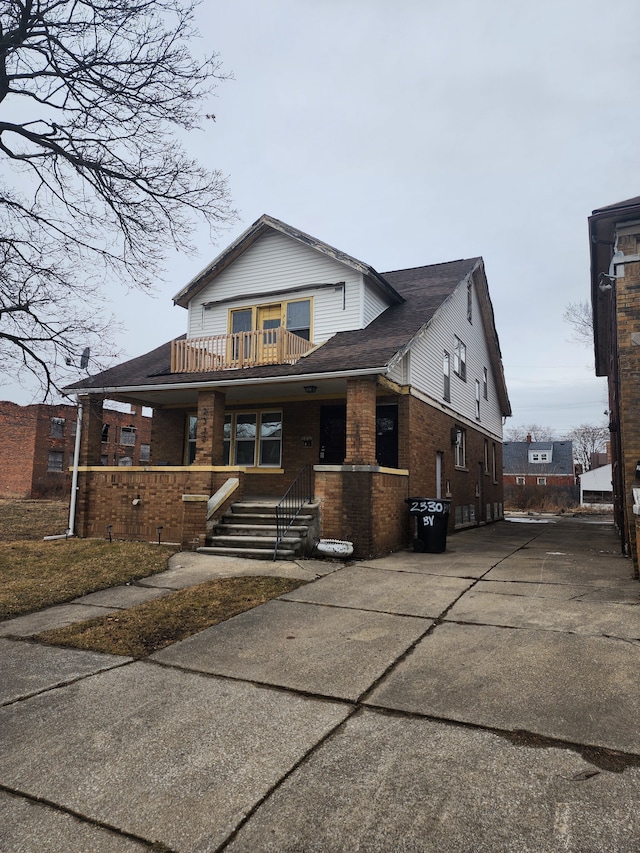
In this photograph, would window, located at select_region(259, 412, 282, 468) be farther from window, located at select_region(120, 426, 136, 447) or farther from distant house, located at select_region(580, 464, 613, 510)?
distant house, located at select_region(580, 464, 613, 510)

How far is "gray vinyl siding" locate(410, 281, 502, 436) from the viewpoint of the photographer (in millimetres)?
13633

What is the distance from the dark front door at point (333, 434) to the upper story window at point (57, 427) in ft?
94.2

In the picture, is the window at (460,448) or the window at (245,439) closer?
the window at (245,439)

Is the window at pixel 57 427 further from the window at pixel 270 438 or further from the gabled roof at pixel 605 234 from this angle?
the gabled roof at pixel 605 234

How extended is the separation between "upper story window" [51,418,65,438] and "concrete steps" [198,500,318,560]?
29.6 meters

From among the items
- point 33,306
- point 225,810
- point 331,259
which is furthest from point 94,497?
point 225,810

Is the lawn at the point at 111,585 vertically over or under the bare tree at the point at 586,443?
under

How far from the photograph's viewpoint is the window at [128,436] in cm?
4244

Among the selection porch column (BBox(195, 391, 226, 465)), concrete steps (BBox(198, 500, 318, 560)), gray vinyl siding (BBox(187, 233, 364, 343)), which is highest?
gray vinyl siding (BBox(187, 233, 364, 343))

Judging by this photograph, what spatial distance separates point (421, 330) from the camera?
12.3 m

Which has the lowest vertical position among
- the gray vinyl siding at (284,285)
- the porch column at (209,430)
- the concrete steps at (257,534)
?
the concrete steps at (257,534)

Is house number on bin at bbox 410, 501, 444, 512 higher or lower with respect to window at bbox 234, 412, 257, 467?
lower

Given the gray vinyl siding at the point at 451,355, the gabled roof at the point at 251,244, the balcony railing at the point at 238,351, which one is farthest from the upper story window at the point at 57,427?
the gray vinyl siding at the point at 451,355

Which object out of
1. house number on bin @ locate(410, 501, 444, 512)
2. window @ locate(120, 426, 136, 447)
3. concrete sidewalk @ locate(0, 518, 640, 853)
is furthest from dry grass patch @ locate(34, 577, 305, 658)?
window @ locate(120, 426, 136, 447)
